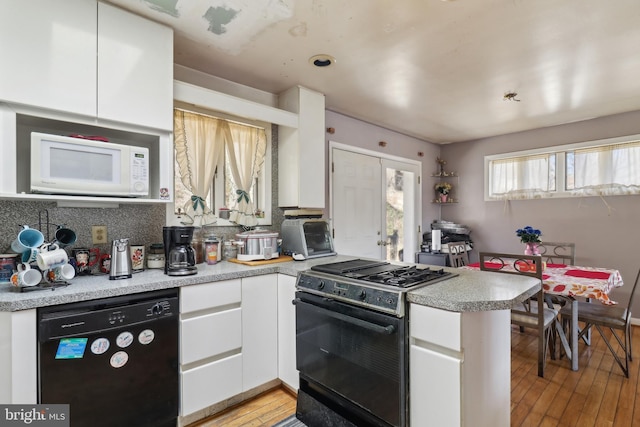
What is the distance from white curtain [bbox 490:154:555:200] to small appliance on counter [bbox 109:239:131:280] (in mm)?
4556

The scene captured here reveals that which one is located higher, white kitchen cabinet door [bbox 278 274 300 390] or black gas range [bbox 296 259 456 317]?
black gas range [bbox 296 259 456 317]

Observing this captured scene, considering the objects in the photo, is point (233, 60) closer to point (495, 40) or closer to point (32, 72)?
point (32, 72)

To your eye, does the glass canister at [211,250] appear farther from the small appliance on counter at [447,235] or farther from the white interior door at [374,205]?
the small appliance on counter at [447,235]

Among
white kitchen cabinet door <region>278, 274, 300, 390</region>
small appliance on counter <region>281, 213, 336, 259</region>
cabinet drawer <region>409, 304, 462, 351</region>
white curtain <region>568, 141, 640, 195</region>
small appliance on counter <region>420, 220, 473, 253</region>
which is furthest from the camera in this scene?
small appliance on counter <region>420, 220, 473, 253</region>

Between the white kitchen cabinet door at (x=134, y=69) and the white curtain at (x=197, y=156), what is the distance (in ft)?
1.17

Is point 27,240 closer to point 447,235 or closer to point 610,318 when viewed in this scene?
point 610,318

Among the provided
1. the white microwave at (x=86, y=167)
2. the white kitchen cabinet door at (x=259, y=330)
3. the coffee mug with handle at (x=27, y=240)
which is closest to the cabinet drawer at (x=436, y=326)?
the white kitchen cabinet door at (x=259, y=330)

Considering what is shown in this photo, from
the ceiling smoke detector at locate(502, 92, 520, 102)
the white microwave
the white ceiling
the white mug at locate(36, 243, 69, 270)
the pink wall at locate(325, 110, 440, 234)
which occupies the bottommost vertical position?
the white mug at locate(36, 243, 69, 270)

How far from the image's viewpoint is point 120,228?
2.11 m

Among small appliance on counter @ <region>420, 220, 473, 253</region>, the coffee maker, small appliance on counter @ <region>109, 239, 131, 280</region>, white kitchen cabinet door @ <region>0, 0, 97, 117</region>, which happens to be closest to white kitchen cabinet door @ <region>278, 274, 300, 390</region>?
the coffee maker

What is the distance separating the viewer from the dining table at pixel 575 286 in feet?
7.61

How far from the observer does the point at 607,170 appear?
3.63 meters

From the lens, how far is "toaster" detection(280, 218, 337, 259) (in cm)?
258

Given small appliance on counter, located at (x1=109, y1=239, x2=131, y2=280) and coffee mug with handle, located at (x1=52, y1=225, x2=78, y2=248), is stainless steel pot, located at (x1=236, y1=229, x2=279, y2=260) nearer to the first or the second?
small appliance on counter, located at (x1=109, y1=239, x2=131, y2=280)
